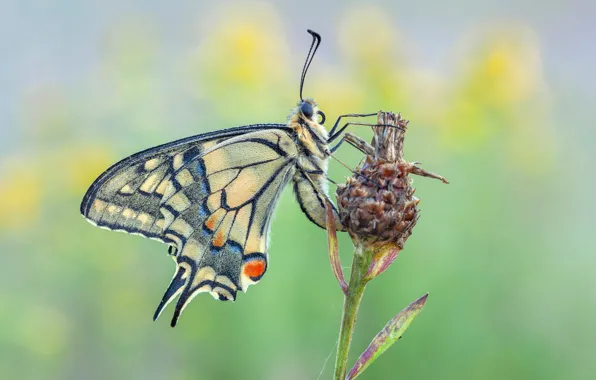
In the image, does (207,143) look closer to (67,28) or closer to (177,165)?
(177,165)

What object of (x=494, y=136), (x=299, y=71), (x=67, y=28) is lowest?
(x=494, y=136)

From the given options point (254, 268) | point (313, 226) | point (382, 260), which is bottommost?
point (382, 260)

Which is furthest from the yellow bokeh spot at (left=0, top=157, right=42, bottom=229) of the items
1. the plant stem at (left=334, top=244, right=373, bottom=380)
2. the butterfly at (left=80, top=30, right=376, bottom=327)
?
the plant stem at (left=334, top=244, right=373, bottom=380)

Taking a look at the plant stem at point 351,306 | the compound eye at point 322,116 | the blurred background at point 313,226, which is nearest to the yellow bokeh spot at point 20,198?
the blurred background at point 313,226

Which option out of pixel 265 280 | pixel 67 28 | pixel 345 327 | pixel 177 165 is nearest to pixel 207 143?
pixel 177 165

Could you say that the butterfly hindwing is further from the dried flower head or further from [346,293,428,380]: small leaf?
[346,293,428,380]: small leaf

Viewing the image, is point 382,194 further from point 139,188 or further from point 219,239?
point 139,188

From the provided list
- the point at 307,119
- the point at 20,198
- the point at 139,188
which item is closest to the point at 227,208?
the point at 139,188
